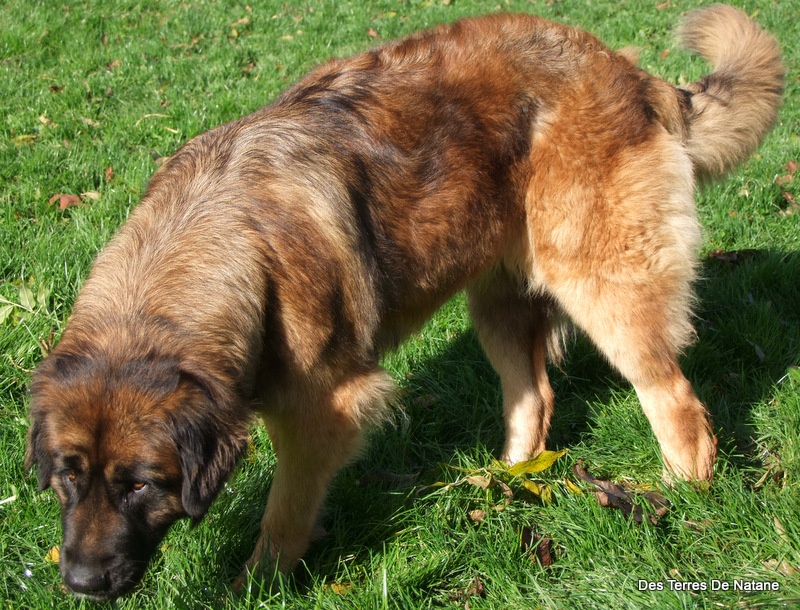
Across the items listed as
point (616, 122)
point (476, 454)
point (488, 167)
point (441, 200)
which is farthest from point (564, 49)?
point (476, 454)

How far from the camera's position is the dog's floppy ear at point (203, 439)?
248cm

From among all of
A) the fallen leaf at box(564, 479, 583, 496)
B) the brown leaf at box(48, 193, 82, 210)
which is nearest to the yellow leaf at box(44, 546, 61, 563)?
the fallen leaf at box(564, 479, 583, 496)

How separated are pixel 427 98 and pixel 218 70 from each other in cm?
465

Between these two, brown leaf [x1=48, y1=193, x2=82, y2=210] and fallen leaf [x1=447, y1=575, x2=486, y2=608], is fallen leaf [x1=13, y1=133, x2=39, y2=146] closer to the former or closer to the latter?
brown leaf [x1=48, y1=193, x2=82, y2=210]

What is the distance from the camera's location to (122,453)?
2453 mm

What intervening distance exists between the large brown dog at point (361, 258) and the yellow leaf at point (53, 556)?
1.80ft

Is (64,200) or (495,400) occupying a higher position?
(64,200)

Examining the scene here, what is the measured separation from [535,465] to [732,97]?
6.66 ft

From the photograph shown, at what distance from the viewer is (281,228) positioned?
2932 mm

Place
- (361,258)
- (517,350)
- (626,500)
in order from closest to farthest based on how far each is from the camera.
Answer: (361,258), (626,500), (517,350)

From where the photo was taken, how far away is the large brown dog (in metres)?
2.53

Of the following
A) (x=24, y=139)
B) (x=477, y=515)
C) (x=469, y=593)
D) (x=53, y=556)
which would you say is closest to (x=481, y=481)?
(x=477, y=515)

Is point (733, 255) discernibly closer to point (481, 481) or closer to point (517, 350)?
point (517, 350)

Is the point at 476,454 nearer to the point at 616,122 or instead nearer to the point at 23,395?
the point at 616,122
